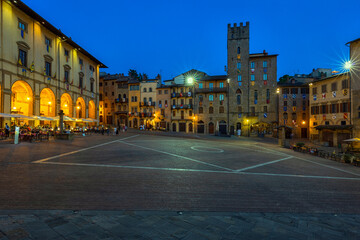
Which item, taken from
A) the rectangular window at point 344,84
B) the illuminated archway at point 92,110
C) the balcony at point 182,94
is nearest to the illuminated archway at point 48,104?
the illuminated archway at point 92,110

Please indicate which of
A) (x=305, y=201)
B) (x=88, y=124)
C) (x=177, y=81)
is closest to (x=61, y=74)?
(x=88, y=124)

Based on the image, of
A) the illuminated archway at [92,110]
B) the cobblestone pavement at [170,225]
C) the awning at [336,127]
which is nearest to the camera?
the cobblestone pavement at [170,225]

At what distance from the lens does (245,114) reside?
43438mm

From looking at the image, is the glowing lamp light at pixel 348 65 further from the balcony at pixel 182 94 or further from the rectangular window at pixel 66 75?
the rectangular window at pixel 66 75

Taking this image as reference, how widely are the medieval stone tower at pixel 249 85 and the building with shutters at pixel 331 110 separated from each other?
7.82 metres

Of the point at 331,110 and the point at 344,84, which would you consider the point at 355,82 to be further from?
the point at 331,110

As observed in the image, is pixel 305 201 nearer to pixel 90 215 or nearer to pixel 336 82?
pixel 90 215

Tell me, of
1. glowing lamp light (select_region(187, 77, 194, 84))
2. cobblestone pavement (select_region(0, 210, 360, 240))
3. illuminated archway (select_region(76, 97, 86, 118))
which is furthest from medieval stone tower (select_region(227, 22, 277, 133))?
cobblestone pavement (select_region(0, 210, 360, 240))

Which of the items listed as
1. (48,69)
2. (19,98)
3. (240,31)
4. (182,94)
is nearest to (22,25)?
(48,69)

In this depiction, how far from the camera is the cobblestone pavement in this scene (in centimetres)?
332

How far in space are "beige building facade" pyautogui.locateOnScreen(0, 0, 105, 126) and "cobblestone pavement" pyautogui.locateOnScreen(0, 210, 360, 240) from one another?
22327mm

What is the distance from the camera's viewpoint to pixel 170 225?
3701 millimetres

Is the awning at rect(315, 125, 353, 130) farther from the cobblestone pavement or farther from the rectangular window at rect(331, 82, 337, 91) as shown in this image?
the cobblestone pavement

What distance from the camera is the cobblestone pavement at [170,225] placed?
3.32 meters
